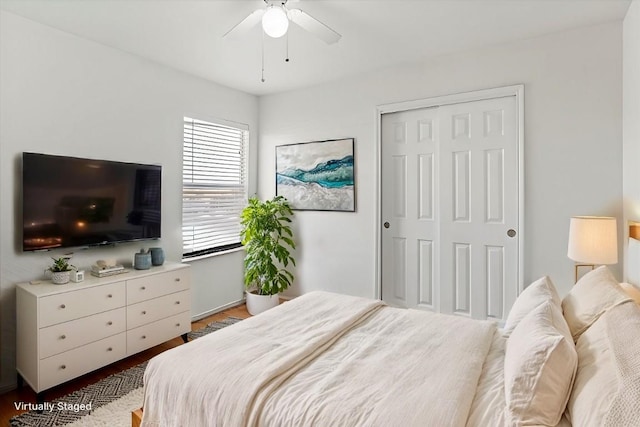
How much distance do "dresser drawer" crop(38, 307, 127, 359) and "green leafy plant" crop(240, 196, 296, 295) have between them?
150 cm

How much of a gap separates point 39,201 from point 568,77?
410cm

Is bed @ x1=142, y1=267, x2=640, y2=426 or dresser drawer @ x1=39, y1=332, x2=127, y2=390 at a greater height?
bed @ x1=142, y1=267, x2=640, y2=426

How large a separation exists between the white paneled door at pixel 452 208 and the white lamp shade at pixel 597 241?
0.69 m

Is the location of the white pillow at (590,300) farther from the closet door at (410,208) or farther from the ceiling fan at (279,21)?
the ceiling fan at (279,21)

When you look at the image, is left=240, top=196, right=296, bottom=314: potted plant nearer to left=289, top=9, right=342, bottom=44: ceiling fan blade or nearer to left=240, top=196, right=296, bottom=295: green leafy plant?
left=240, top=196, right=296, bottom=295: green leafy plant

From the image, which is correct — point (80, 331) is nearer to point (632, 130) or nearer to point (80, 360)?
point (80, 360)

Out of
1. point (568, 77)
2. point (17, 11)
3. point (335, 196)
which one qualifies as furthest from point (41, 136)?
point (568, 77)

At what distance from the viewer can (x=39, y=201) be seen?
8.25ft

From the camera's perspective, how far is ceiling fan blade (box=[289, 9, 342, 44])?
2.20 metres

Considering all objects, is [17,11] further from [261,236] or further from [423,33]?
[423,33]

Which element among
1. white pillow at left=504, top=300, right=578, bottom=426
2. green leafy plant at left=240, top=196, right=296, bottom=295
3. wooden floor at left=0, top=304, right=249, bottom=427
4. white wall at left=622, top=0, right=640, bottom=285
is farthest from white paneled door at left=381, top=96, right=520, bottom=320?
wooden floor at left=0, top=304, right=249, bottom=427

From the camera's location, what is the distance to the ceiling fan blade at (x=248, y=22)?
86.0 inches

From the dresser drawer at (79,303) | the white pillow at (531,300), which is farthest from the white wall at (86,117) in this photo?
the white pillow at (531,300)

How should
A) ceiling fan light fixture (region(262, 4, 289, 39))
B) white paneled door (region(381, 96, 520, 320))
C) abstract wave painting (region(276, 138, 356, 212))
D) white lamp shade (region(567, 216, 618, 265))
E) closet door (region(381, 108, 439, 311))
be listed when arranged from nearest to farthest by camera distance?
ceiling fan light fixture (region(262, 4, 289, 39))
white lamp shade (region(567, 216, 618, 265))
white paneled door (region(381, 96, 520, 320))
closet door (region(381, 108, 439, 311))
abstract wave painting (region(276, 138, 356, 212))
